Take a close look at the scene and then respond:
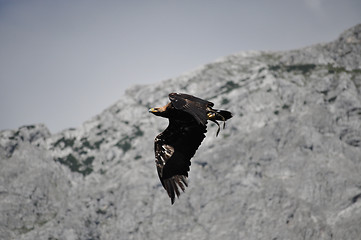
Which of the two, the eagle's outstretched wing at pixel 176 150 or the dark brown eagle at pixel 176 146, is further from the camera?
the eagle's outstretched wing at pixel 176 150

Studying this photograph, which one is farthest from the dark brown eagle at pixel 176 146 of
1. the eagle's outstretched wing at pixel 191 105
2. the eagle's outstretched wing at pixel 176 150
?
the eagle's outstretched wing at pixel 191 105

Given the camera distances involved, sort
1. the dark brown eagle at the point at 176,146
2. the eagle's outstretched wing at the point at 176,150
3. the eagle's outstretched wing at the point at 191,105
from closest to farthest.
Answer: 1. the eagle's outstretched wing at the point at 191,105
2. the dark brown eagle at the point at 176,146
3. the eagle's outstretched wing at the point at 176,150

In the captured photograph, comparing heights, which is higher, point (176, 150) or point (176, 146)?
point (176, 146)

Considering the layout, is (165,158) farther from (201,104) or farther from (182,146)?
(201,104)

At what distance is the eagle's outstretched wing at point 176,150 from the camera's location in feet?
89.0

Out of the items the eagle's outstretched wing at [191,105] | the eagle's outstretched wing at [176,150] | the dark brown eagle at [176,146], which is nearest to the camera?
the eagle's outstretched wing at [191,105]

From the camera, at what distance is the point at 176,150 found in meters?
28.3

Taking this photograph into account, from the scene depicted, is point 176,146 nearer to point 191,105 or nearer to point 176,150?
point 176,150

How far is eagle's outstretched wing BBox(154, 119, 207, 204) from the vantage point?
27141 mm

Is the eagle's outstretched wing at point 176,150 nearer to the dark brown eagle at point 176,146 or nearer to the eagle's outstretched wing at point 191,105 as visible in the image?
the dark brown eagle at point 176,146

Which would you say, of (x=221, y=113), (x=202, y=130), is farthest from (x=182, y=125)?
(x=221, y=113)

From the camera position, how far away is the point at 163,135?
2841cm

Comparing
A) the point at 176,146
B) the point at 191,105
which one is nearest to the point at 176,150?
the point at 176,146

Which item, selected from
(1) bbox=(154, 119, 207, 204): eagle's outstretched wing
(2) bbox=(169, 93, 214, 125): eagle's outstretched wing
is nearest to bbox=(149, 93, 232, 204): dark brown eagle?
(1) bbox=(154, 119, 207, 204): eagle's outstretched wing
